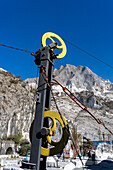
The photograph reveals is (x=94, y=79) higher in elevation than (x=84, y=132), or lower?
higher

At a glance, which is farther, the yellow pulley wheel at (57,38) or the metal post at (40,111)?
the yellow pulley wheel at (57,38)

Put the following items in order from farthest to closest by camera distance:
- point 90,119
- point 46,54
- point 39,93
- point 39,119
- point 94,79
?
point 94,79 → point 90,119 → point 46,54 → point 39,93 → point 39,119

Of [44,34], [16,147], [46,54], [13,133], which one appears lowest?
[16,147]

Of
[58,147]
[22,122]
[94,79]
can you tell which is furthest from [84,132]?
[94,79]

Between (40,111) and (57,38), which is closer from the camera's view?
(40,111)

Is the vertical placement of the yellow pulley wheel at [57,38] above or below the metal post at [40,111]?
above

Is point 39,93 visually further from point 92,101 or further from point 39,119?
point 92,101

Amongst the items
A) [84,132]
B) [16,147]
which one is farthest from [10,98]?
[84,132]

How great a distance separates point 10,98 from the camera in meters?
41.4

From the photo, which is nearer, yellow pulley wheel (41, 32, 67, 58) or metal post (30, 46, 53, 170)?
metal post (30, 46, 53, 170)

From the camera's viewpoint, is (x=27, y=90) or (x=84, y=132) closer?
(x=27, y=90)

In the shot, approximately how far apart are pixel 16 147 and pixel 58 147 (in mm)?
37966

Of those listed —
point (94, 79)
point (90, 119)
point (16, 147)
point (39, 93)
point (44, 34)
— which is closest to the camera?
point (39, 93)

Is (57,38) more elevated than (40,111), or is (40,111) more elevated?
(57,38)
